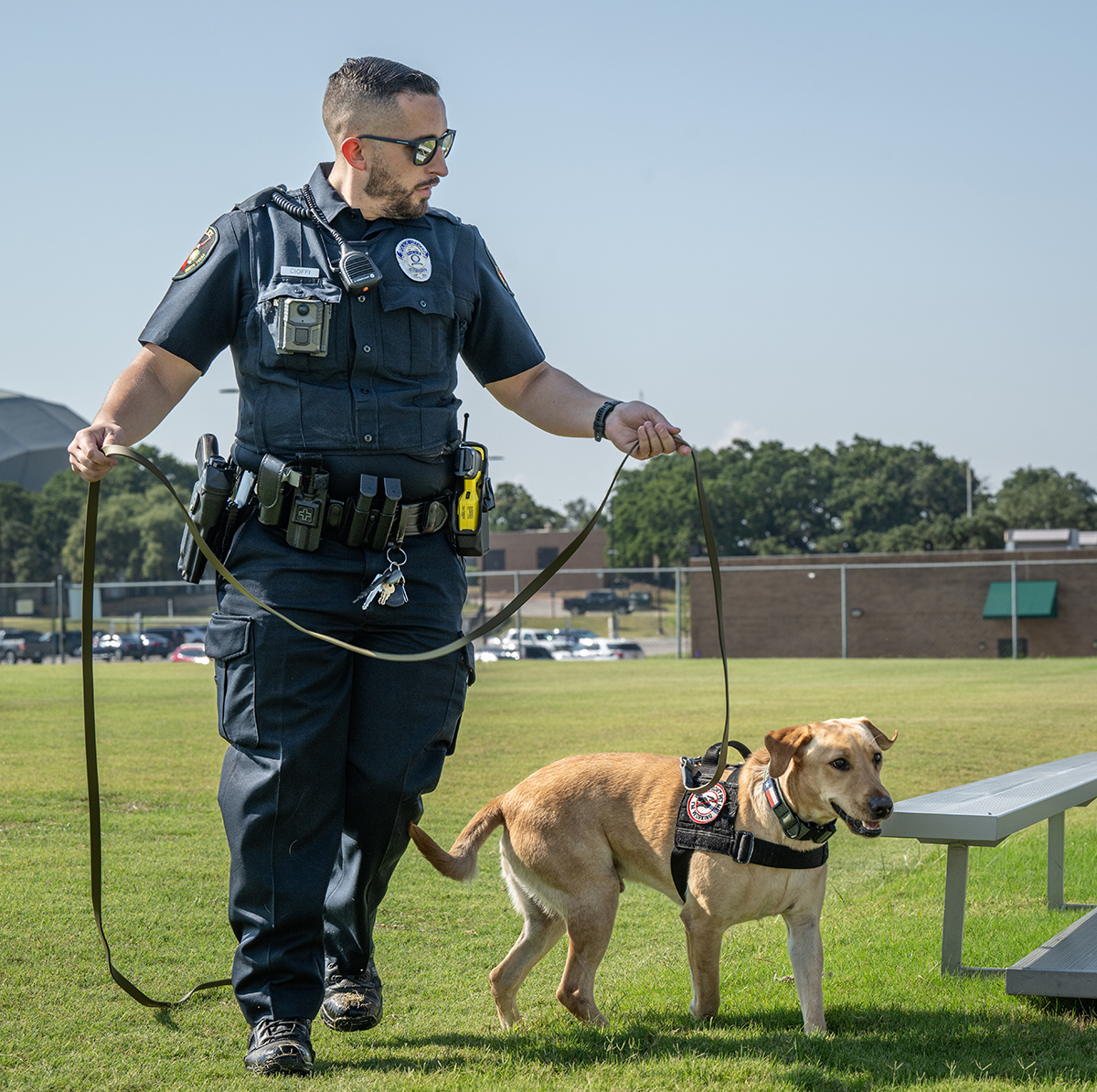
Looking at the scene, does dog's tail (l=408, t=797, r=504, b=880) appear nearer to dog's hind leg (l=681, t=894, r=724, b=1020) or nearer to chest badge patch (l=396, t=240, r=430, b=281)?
dog's hind leg (l=681, t=894, r=724, b=1020)

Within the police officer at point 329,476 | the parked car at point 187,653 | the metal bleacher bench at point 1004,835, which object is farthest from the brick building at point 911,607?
the police officer at point 329,476

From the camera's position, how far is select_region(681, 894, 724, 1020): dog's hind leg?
3.51m

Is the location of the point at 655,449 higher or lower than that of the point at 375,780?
higher

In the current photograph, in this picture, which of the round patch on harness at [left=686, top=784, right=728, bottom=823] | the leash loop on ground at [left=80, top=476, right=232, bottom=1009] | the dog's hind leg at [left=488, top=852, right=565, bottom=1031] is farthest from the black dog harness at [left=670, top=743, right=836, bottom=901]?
the leash loop on ground at [left=80, top=476, right=232, bottom=1009]

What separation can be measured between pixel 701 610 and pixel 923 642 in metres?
7.52

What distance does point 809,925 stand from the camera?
3525 millimetres

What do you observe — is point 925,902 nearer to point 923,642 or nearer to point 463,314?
point 463,314

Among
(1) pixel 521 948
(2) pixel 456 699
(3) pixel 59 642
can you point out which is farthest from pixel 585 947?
(3) pixel 59 642

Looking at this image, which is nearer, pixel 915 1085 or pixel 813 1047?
pixel 915 1085

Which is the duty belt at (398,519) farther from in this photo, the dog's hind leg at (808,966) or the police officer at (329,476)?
the dog's hind leg at (808,966)

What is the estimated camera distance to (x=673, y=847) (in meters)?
3.60

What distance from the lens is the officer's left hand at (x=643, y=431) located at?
10.7ft

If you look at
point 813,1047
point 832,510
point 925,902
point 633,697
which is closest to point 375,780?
point 813,1047

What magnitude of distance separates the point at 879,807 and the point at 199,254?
247cm
